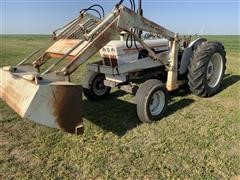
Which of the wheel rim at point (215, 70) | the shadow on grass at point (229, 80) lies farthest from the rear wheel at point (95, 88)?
the shadow on grass at point (229, 80)

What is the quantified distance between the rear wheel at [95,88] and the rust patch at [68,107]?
8.68ft

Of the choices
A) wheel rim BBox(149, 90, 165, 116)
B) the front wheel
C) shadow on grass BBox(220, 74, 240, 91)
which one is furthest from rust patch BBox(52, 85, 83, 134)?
shadow on grass BBox(220, 74, 240, 91)

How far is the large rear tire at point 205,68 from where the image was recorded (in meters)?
6.21

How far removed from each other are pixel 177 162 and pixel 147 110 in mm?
1386

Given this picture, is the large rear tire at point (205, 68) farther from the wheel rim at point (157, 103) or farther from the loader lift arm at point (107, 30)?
the loader lift arm at point (107, 30)

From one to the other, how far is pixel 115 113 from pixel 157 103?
2.95 ft

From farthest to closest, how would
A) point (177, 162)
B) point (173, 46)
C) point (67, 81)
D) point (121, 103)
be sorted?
1. point (121, 103)
2. point (173, 46)
3. point (67, 81)
4. point (177, 162)

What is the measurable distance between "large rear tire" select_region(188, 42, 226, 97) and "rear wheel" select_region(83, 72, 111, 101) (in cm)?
194

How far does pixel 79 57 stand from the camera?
4.46 metres

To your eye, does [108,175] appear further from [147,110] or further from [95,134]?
[147,110]

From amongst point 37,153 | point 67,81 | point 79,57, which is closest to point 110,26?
Answer: point 79,57

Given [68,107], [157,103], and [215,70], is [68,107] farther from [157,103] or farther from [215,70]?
[215,70]

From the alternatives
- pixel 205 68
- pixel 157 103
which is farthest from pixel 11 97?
pixel 205 68

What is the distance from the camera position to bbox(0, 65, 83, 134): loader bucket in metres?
3.81
